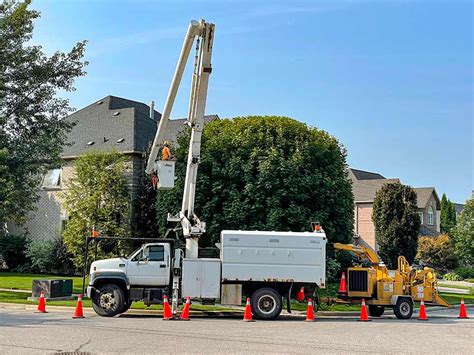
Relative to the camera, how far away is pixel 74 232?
33750 mm

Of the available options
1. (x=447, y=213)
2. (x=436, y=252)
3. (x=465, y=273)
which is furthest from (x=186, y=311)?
(x=447, y=213)

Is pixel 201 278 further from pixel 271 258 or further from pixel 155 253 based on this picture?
pixel 271 258

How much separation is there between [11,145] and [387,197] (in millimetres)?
25408

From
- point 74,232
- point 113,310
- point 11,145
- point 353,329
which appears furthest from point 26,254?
point 353,329

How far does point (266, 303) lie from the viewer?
19219 mm

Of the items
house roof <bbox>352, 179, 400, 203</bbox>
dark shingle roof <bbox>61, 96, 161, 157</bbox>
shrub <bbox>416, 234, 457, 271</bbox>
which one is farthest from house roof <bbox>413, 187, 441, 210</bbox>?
dark shingle roof <bbox>61, 96, 161, 157</bbox>

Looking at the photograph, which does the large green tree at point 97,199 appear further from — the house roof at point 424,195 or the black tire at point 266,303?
the house roof at point 424,195

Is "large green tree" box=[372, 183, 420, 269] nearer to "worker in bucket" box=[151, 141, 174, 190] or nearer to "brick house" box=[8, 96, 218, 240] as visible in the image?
"brick house" box=[8, 96, 218, 240]

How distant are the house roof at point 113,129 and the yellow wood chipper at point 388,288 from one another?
17.6 meters

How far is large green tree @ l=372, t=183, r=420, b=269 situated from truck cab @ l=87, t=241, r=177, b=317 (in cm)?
2525

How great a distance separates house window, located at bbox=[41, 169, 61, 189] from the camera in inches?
1565

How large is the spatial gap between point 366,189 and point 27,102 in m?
42.7

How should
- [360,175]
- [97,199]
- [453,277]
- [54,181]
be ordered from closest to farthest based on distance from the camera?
[97,199] < [54,181] < [453,277] < [360,175]

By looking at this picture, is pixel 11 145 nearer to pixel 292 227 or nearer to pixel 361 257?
pixel 292 227
